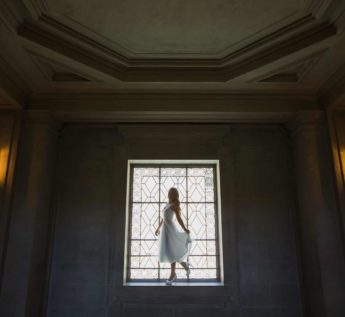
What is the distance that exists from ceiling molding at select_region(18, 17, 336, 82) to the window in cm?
178

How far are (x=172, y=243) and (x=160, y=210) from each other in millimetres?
792

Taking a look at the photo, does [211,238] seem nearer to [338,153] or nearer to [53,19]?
[338,153]

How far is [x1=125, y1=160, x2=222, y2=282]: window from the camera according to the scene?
589 cm

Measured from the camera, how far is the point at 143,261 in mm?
5930

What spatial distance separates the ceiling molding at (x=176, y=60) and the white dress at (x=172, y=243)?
252 centimetres

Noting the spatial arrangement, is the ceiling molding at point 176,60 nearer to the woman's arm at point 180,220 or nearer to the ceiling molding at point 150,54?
the ceiling molding at point 150,54

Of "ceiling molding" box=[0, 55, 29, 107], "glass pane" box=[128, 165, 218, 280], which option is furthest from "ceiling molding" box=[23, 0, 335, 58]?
"glass pane" box=[128, 165, 218, 280]

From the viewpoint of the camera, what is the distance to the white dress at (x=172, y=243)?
553 cm

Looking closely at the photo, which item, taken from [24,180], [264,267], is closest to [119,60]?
[24,180]

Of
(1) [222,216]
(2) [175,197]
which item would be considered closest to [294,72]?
(1) [222,216]

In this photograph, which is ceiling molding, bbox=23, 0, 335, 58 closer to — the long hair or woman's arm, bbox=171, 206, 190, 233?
the long hair

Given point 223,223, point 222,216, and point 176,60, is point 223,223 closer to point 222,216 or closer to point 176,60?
point 222,216

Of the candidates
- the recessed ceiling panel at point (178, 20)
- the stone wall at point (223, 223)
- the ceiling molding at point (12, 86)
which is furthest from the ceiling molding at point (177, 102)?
the recessed ceiling panel at point (178, 20)

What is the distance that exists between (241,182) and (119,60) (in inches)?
123
